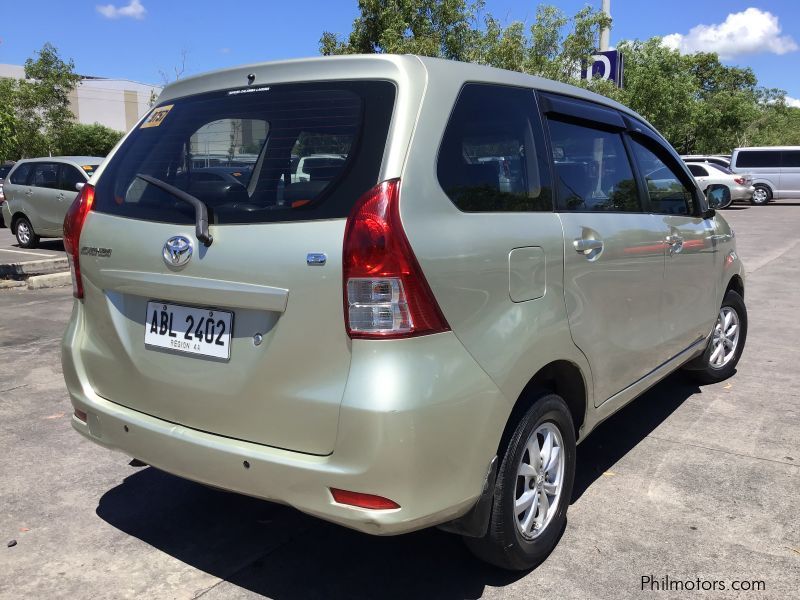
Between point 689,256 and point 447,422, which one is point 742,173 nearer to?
point 689,256

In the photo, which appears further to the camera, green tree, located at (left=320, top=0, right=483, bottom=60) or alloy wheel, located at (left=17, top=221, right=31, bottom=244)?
green tree, located at (left=320, top=0, right=483, bottom=60)

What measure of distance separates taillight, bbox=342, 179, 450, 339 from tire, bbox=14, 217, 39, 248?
42.7 ft

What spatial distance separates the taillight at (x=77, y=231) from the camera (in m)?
2.86

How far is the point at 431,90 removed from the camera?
241cm

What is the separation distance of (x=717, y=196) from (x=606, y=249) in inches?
83.5

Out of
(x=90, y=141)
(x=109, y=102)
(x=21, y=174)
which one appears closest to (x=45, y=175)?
(x=21, y=174)

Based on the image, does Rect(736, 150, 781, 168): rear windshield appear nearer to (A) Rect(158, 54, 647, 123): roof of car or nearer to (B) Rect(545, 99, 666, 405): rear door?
(B) Rect(545, 99, 666, 405): rear door

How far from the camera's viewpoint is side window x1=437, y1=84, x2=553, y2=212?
2.45 meters

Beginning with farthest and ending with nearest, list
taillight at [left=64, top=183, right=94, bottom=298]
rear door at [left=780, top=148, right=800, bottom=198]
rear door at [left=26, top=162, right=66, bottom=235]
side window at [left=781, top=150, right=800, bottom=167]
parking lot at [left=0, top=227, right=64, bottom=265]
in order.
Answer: rear door at [left=780, top=148, right=800, bottom=198], side window at [left=781, top=150, right=800, bottom=167], rear door at [left=26, top=162, right=66, bottom=235], parking lot at [left=0, top=227, right=64, bottom=265], taillight at [left=64, top=183, right=94, bottom=298]

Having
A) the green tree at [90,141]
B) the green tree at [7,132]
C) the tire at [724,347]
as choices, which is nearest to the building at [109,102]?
the green tree at [90,141]

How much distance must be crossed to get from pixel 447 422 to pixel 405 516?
12.4 inches

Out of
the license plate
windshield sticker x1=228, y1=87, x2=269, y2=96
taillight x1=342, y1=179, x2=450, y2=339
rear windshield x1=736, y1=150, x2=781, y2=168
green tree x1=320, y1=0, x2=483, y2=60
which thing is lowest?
the license plate

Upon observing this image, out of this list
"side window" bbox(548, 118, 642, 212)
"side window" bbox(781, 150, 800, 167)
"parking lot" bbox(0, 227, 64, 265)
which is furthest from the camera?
"side window" bbox(781, 150, 800, 167)

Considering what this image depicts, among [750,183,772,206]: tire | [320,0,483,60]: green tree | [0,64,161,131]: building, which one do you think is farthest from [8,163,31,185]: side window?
[0,64,161,131]: building
